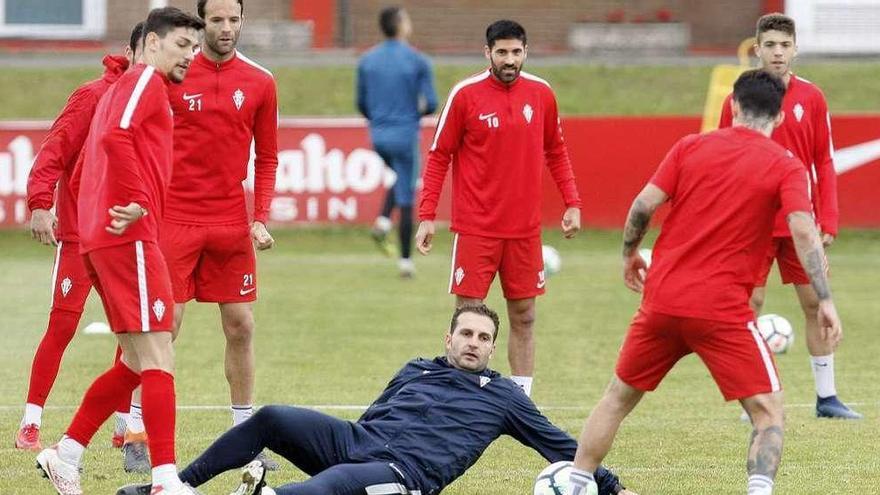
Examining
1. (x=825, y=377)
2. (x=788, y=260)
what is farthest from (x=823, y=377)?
(x=788, y=260)

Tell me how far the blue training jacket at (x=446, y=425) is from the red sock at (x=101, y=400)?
3.62 ft

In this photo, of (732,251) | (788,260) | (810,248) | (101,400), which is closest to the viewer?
(810,248)

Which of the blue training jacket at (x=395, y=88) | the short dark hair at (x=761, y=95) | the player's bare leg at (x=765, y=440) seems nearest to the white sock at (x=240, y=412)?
the player's bare leg at (x=765, y=440)

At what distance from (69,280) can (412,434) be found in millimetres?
2533

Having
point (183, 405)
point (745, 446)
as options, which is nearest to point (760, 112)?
point (745, 446)

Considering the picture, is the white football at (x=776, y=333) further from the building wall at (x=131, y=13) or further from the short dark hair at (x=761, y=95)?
the building wall at (x=131, y=13)

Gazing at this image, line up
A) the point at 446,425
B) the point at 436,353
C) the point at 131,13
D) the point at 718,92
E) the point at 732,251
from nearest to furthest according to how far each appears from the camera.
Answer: the point at 732,251
the point at 446,425
the point at 436,353
the point at 718,92
the point at 131,13

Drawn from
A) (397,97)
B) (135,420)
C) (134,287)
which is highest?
(134,287)

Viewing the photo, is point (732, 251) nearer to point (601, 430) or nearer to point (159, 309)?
point (601, 430)

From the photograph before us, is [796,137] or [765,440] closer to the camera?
[765,440]

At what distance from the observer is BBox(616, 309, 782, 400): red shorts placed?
7.12 meters

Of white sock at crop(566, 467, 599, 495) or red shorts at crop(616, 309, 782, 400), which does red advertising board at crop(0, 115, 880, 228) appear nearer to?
white sock at crop(566, 467, 599, 495)

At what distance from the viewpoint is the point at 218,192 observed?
9.06 metres

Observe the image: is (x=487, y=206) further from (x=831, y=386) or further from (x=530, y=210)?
(x=831, y=386)
